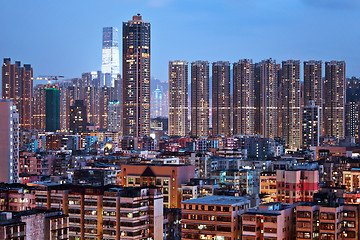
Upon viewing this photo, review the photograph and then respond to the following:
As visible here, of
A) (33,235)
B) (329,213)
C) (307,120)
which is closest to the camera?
(33,235)

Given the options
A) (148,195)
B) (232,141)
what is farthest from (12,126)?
(232,141)

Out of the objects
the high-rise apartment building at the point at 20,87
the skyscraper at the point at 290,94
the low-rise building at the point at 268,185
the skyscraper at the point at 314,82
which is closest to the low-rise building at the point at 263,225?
the low-rise building at the point at 268,185

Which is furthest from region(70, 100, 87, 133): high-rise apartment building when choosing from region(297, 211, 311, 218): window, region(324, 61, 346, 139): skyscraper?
region(297, 211, 311, 218): window

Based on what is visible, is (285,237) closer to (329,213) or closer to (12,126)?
(329,213)

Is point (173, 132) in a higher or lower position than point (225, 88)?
lower

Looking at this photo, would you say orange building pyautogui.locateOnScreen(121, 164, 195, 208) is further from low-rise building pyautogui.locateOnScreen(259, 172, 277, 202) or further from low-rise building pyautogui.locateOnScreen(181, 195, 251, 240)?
low-rise building pyautogui.locateOnScreen(181, 195, 251, 240)

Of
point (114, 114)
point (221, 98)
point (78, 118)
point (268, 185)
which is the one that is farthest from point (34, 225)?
point (114, 114)

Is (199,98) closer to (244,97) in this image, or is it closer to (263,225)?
(244,97)

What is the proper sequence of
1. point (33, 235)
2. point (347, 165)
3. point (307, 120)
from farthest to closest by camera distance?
1. point (307, 120)
2. point (347, 165)
3. point (33, 235)
